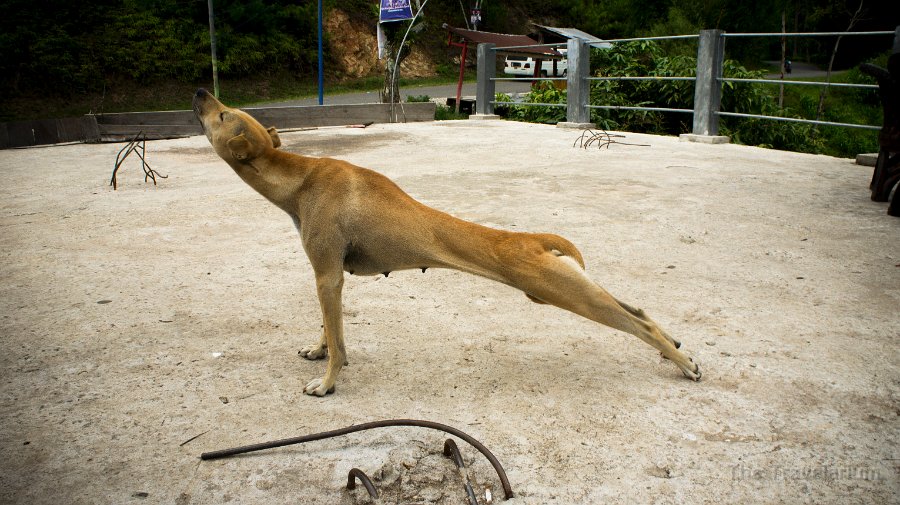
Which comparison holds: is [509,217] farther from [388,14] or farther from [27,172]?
[388,14]

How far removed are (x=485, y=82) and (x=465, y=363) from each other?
1333cm

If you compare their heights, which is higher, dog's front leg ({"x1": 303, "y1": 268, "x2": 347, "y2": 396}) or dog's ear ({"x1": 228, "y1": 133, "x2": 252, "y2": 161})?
dog's ear ({"x1": 228, "y1": 133, "x2": 252, "y2": 161})

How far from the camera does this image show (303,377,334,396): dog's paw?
9.85ft

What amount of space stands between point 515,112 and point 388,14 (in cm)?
372

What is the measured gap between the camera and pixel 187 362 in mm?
3338

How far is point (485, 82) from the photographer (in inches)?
625

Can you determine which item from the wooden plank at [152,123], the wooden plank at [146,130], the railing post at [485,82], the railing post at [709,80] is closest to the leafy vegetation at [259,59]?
the railing post at [485,82]

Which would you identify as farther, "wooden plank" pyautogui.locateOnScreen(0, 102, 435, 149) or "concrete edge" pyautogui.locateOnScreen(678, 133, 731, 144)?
"wooden plank" pyautogui.locateOnScreen(0, 102, 435, 149)

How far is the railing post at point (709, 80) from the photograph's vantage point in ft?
35.1

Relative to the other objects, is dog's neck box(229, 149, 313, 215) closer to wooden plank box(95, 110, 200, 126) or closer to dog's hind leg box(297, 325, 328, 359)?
dog's hind leg box(297, 325, 328, 359)

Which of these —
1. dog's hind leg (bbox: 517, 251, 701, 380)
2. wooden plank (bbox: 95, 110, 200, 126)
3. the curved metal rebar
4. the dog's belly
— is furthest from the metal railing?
the curved metal rebar

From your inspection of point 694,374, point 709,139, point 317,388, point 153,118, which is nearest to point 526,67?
point 153,118

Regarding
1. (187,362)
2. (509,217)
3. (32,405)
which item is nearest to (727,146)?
(509,217)

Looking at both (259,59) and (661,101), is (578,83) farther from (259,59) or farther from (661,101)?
(259,59)
